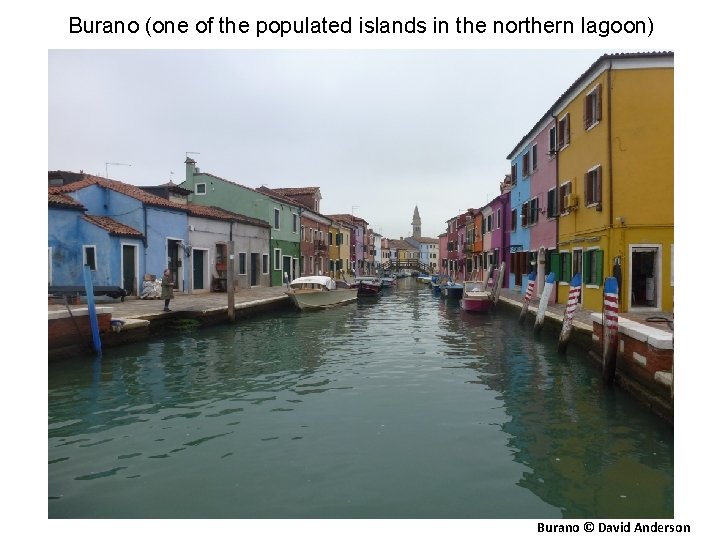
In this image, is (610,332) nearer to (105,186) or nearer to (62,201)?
(62,201)

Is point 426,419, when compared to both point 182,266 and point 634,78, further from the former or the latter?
point 182,266

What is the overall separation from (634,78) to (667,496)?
13.0m

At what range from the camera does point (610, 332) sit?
28.6ft

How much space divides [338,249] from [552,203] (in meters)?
27.2

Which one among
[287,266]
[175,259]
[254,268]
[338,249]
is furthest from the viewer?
[338,249]

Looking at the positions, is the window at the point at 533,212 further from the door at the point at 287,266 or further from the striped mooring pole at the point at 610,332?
the door at the point at 287,266

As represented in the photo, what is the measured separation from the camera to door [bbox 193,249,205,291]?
928 inches

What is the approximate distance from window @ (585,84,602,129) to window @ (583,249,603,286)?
392cm

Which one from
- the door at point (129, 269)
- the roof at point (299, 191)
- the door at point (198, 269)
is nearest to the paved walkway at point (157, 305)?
the door at point (129, 269)

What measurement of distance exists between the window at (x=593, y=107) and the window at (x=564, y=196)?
99.7 inches

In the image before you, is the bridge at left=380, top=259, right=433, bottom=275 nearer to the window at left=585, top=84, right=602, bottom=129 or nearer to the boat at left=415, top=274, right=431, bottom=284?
the boat at left=415, top=274, right=431, bottom=284

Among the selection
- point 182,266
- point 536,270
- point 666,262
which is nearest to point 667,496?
point 666,262

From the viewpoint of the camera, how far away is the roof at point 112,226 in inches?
703

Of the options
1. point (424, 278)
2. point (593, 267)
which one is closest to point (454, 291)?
point (593, 267)
